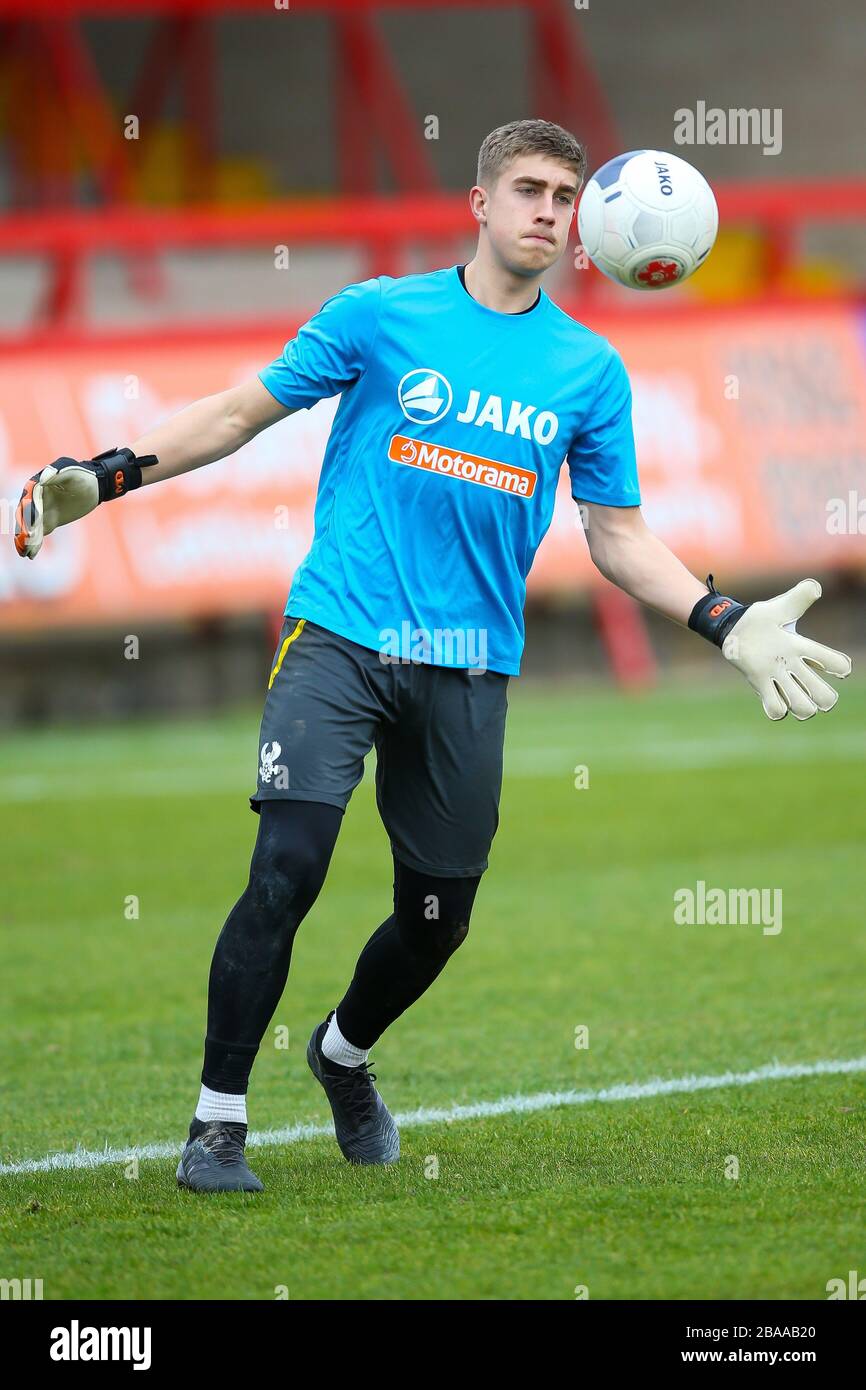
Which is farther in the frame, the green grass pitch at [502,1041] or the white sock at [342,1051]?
the white sock at [342,1051]

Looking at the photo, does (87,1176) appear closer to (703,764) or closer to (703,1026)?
(703,1026)

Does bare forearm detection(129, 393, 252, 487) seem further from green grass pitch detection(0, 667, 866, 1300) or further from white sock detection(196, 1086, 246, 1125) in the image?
green grass pitch detection(0, 667, 866, 1300)

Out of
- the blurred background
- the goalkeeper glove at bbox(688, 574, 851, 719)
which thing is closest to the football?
the goalkeeper glove at bbox(688, 574, 851, 719)

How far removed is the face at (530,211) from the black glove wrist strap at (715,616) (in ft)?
2.80

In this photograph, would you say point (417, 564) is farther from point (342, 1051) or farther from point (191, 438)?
point (342, 1051)

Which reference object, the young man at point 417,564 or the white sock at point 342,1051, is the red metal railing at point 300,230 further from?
the white sock at point 342,1051

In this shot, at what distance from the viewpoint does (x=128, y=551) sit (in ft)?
45.7

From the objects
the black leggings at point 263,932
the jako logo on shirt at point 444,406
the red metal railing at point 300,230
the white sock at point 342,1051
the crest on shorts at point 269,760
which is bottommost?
the white sock at point 342,1051

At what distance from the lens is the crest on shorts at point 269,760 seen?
4.22 meters

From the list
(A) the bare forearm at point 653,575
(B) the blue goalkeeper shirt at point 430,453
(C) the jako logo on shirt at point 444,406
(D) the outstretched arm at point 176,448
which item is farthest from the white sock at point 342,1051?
(C) the jako logo on shirt at point 444,406

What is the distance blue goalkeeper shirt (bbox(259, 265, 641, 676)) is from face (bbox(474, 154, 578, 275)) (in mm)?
169

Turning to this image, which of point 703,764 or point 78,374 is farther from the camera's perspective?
point 78,374
